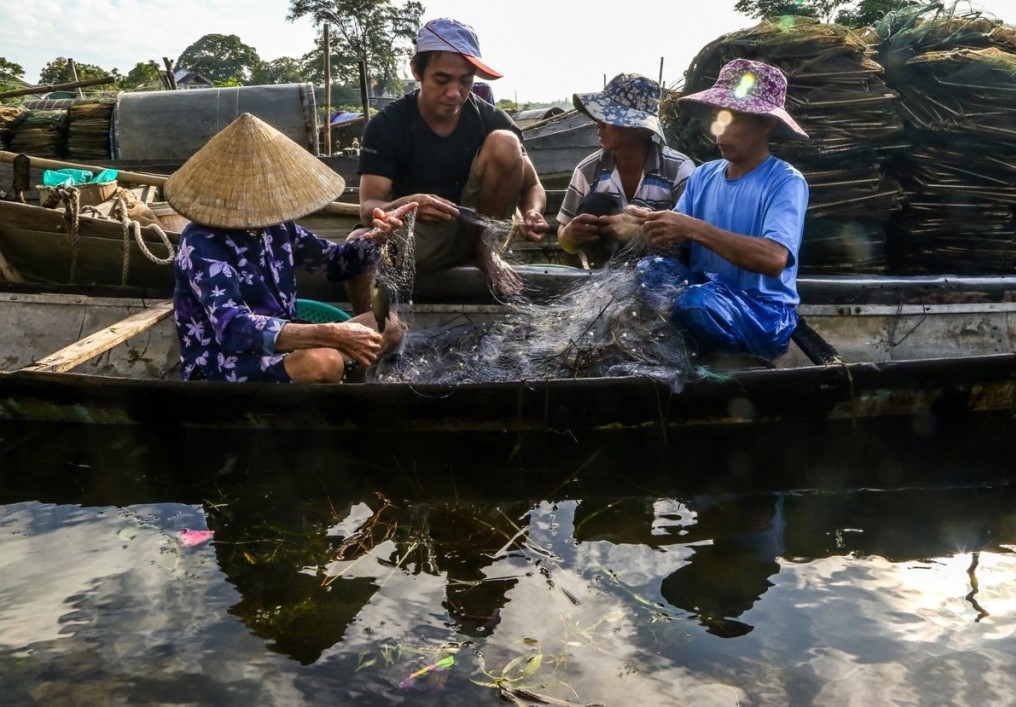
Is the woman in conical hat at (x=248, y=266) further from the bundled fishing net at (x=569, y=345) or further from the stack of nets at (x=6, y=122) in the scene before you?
the stack of nets at (x=6, y=122)

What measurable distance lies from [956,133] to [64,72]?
3412 centimetres

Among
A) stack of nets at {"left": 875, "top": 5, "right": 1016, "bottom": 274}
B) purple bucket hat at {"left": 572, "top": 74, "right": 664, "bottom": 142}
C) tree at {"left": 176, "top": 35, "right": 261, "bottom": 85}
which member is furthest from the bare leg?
tree at {"left": 176, "top": 35, "right": 261, "bottom": 85}

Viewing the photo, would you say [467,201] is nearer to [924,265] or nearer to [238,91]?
[924,265]

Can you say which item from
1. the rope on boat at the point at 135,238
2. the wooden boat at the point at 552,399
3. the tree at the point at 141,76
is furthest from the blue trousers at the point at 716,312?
the tree at the point at 141,76

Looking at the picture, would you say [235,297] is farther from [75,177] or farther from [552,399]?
[75,177]

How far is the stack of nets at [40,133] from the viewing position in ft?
38.6

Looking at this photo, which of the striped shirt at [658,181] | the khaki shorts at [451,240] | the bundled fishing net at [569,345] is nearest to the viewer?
the bundled fishing net at [569,345]

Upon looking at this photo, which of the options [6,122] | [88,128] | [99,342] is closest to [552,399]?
[99,342]

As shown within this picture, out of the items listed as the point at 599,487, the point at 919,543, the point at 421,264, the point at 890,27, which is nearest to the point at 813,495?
the point at 919,543

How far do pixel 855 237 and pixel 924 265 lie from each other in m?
0.59

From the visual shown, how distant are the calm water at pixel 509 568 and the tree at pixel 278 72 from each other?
47.9 m

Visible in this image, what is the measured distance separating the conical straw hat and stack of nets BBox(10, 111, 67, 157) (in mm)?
10441

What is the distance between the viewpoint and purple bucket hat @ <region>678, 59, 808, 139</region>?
11.5 feet

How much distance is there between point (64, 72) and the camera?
3056 cm
